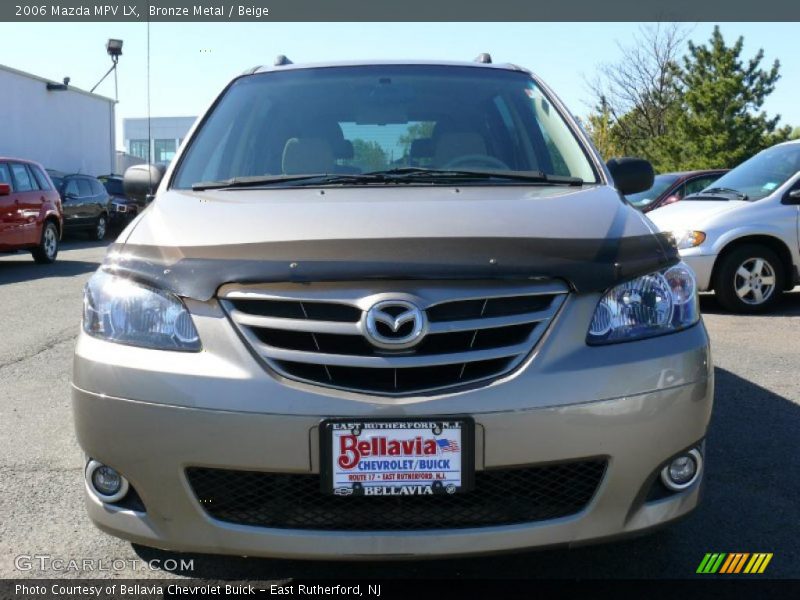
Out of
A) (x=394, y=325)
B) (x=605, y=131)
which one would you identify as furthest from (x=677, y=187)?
(x=605, y=131)

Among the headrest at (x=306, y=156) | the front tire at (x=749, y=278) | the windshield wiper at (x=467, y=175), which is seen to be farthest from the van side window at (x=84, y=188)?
the windshield wiper at (x=467, y=175)

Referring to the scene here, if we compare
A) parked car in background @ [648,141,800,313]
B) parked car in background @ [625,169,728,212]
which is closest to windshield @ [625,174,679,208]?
parked car in background @ [625,169,728,212]

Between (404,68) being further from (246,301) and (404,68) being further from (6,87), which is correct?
(6,87)

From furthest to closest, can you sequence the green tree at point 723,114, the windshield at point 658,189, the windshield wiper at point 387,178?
the green tree at point 723,114 < the windshield at point 658,189 < the windshield wiper at point 387,178

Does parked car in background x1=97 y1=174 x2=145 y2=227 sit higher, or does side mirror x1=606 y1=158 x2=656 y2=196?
side mirror x1=606 y1=158 x2=656 y2=196

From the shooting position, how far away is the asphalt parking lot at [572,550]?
2.89 meters

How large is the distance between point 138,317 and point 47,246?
500 inches

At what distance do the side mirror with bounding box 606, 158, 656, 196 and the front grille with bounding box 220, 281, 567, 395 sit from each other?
144 centimetres

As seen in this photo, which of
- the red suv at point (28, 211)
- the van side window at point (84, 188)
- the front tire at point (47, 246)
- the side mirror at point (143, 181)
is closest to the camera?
the side mirror at point (143, 181)

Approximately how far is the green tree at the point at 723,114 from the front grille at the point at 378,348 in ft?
107

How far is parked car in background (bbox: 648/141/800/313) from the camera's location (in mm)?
8141

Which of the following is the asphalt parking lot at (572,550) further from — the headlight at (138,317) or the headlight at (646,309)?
the headlight at (138,317)

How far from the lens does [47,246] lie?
14.3m

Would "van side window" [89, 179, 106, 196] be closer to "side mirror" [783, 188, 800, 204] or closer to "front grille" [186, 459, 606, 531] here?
"side mirror" [783, 188, 800, 204]
